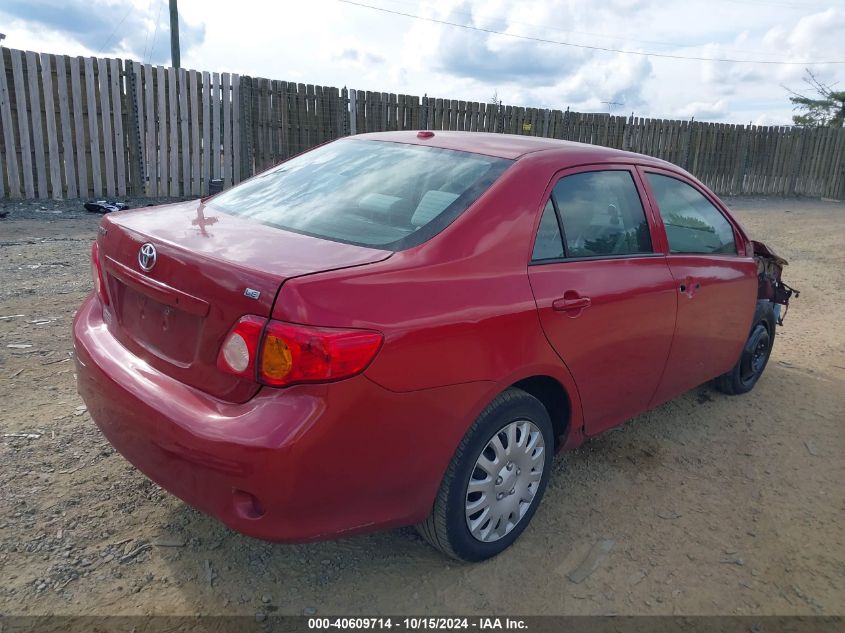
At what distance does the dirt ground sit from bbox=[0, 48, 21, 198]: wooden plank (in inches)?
249

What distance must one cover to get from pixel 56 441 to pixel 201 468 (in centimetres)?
160

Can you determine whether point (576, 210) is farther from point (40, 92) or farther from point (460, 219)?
point (40, 92)

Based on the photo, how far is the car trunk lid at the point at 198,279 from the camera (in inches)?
83.2

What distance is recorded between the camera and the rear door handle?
271cm

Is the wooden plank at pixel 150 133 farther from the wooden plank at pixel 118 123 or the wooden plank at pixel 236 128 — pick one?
the wooden plank at pixel 236 128

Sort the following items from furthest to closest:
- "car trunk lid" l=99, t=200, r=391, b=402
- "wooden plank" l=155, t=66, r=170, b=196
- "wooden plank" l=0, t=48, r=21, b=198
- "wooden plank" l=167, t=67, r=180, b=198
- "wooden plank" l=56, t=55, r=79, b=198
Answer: "wooden plank" l=167, t=67, r=180, b=198 → "wooden plank" l=155, t=66, r=170, b=196 → "wooden plank" l=56, t=55, r=79, b=198 → "wooden plank" l=0, t=48, r=21, b=198 → "car trunk lid" l=99, t=200, r=391, b=402

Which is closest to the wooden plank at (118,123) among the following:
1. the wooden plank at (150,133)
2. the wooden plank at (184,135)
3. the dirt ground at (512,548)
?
the wooden plank at (150,133)

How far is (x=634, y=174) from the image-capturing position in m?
3.40

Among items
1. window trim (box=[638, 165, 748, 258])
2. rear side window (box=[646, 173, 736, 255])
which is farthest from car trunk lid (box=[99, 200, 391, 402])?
rear side window (box=[646, 173, 736, 255])

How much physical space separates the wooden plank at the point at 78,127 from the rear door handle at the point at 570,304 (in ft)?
31.4

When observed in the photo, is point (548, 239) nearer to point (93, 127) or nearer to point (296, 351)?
point (296, 351)

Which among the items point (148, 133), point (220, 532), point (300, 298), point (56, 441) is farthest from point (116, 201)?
point (300, 298)

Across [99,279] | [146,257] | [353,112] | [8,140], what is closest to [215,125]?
[353,112]

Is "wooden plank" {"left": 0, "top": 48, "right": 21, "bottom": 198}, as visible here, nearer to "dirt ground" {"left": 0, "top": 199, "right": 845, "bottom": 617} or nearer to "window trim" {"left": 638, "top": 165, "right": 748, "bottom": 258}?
"dirt ground" {"left": 0, "top": 199, "right": 845, "bottom": 617}
